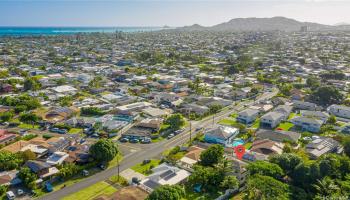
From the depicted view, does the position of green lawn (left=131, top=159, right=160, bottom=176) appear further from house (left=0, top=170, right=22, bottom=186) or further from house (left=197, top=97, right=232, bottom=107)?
house (left=197, top=97, right=232, bottom=107)

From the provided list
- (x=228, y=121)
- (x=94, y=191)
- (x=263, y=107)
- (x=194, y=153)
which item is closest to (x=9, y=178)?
(x=94, y=191)

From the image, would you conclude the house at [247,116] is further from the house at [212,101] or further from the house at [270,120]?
the house at [212,101]

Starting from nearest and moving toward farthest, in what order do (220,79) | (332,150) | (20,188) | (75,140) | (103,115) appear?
(20,188), (332,150), (75,140), (103,115), (220,79)

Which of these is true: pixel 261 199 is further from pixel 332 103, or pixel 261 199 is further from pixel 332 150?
pixel 332 103

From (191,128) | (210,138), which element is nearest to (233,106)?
(191,128)

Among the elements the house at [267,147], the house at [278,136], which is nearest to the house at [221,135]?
the house at [267,147]

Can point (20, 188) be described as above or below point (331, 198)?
below
